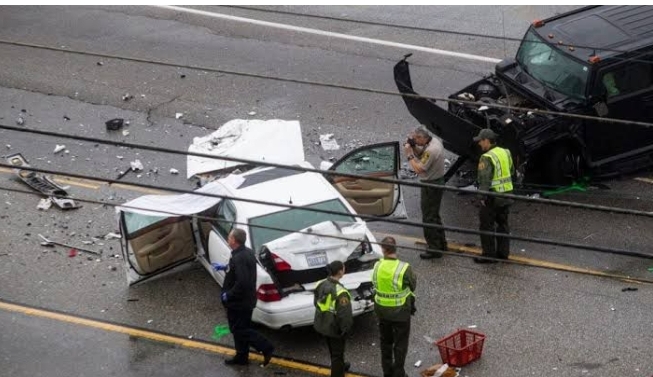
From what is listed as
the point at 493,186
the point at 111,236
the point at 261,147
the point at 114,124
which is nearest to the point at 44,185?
the point at 111,236

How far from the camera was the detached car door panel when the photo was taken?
1259 centimetres

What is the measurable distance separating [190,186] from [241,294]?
170 inches

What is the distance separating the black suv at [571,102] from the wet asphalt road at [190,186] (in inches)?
19.3

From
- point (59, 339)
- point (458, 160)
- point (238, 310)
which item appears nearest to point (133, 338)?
point (59, 339)

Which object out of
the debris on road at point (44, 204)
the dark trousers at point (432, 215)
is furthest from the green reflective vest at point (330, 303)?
the debris on road at point (44, 204)

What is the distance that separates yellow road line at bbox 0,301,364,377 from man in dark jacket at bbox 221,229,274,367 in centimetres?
35

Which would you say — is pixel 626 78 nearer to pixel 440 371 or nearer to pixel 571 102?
pixel 571 102

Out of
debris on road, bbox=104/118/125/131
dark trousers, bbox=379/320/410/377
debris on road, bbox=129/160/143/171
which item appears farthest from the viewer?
debris on road, bbox=104/118/125/131

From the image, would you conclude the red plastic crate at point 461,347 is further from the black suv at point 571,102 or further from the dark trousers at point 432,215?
the black suv at point 571,102

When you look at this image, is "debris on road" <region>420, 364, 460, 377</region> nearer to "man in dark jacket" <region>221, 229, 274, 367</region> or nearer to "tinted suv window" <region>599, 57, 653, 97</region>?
"man in dark jacket" <region>221, 229, 274, 367</region>

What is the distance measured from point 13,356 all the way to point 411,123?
6.92 m

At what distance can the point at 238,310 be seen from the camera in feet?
37.0

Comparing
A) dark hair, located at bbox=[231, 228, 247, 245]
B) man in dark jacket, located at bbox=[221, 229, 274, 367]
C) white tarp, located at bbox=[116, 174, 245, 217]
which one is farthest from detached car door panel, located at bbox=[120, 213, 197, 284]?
dark hair, located at bbox=[231, 228, 247, 245]

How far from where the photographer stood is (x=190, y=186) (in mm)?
15219
